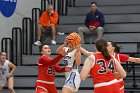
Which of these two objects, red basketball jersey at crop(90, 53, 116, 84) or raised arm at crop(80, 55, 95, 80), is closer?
raised arm at crop(80, 55, 95, 80)

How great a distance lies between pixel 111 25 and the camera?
14633 millimetres

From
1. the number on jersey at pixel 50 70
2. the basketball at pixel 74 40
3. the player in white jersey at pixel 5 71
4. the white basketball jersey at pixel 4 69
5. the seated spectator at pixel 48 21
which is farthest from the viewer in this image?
the seated spectator at pixel 48 21

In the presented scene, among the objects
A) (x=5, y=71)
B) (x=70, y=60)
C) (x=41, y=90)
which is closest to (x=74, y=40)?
(x=70, y=60)

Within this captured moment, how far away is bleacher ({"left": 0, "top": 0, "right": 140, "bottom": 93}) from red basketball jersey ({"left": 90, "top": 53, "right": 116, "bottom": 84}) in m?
5.21

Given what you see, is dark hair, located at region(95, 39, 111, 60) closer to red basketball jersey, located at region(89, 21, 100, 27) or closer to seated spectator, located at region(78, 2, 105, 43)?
seated spectator, located at region(78, 2, 105, 43)

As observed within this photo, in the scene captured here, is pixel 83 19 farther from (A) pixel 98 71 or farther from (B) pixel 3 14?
(A) pixel 98 71

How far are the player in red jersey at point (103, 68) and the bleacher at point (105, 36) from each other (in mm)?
5178

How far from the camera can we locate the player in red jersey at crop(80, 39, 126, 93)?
6.96 m

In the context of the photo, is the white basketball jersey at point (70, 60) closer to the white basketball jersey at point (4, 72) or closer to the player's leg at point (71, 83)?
the player's leg at point (71, 83)

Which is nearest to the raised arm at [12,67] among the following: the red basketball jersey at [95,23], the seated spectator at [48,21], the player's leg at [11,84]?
the player's leg at [11,84]

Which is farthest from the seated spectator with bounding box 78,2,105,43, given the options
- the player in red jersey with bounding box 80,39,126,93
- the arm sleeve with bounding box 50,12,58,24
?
the player in red jersey with bounding box 80,39,126,93

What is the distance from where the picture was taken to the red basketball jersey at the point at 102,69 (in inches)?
274

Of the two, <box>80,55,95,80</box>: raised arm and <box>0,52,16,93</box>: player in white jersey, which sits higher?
<box>80,55,95,80</box>: raised arm

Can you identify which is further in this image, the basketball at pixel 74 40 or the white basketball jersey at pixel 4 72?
the white basketball jersey at pixel 4 72
